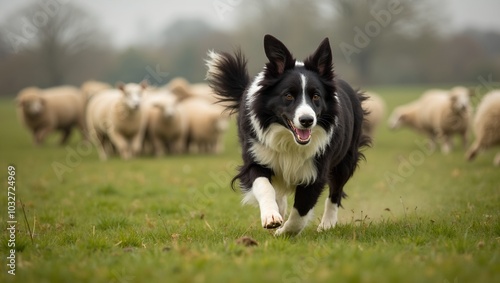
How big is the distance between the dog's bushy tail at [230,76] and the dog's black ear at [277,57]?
49.1 inches

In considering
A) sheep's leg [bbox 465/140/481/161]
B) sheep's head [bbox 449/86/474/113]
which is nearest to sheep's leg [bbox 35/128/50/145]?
sheep's head [bbox 449/86/474/113]

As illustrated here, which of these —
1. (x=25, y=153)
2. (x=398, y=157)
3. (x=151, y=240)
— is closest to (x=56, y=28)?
(x=25, y=153)

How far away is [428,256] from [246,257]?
4.91 feet

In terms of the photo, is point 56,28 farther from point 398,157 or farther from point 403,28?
point 398,157

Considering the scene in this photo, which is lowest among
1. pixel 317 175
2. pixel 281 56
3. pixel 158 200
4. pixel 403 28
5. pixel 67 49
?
pixel 158 200

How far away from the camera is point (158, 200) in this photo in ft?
31.5

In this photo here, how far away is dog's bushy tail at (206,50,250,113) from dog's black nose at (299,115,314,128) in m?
1.82

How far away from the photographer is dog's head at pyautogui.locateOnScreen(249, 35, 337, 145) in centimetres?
554

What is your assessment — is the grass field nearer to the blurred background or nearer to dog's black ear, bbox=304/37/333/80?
dog's black ear, bbox=304/37/333/80

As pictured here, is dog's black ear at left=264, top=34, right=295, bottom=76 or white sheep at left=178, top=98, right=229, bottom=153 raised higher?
dog's black ear at left=264, top=34, right=295, bottom=76

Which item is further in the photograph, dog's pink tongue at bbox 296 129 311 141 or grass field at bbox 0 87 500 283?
dog's pink tongue at bbox 296 129 311 141

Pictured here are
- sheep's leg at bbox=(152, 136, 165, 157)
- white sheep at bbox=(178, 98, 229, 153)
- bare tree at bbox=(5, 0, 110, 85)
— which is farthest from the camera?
bare tree at bbox=(5, 0, 110, 85)

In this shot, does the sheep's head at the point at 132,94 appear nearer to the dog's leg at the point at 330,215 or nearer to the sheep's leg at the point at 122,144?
the sheep's leg at the point at 122,144

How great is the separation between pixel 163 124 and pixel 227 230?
12.9 metres
